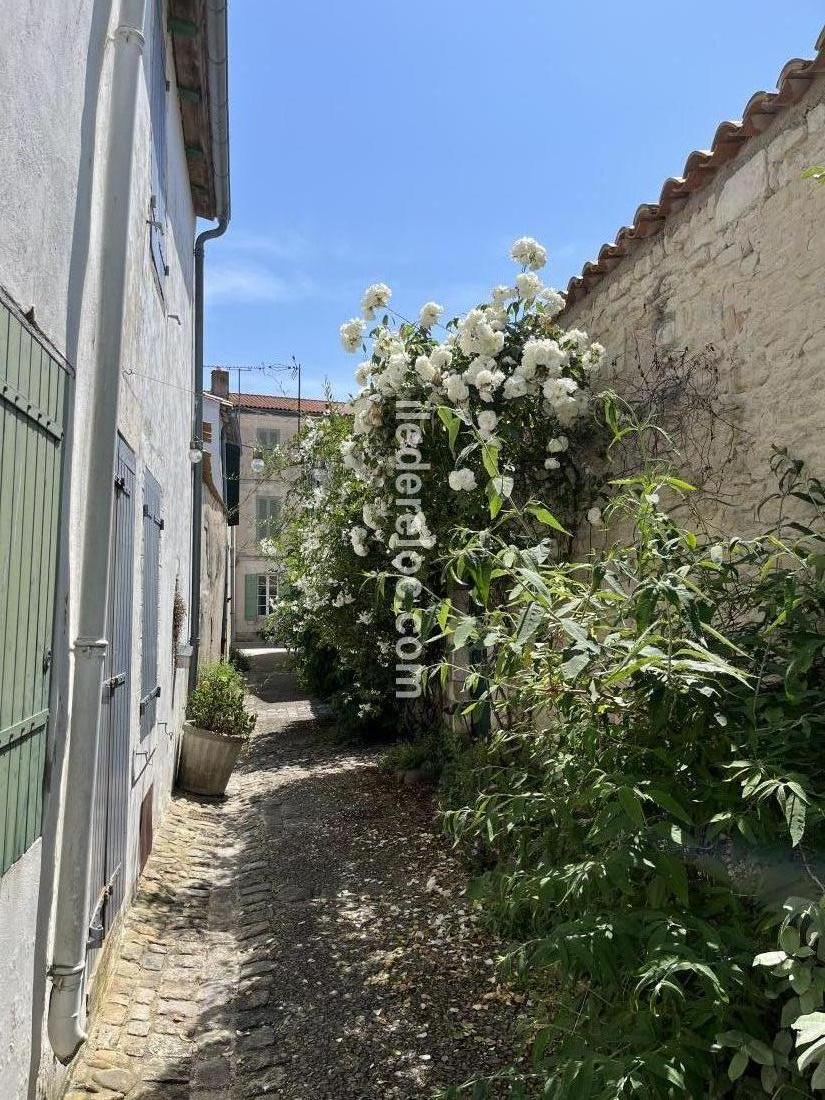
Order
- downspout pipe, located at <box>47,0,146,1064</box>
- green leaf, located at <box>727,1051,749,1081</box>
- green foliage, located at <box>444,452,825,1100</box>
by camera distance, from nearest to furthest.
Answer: green leaf, located at <box>727,1051,749,1081</box> → green foliage, located at <box>444,452,825,1100</box> → downspout pipe, located at <box>47,0,146,1064</box>

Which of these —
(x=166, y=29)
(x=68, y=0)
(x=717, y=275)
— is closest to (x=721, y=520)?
(x=717, y=275)

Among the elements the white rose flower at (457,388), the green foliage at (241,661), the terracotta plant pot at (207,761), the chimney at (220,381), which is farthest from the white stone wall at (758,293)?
the chimney at (220,381)

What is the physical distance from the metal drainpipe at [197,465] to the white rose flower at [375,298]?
264 centimetres

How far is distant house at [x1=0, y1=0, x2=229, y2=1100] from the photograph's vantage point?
1.92 metres

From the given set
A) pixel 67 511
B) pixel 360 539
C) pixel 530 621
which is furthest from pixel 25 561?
pixel 360 539

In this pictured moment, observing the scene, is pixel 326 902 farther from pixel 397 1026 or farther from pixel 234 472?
pixel 234 472

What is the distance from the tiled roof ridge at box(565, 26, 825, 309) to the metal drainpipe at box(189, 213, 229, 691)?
406 centimetres

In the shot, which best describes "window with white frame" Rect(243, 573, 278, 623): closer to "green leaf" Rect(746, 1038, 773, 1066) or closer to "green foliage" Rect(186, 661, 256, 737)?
"green foliage" Rect(186, 661, 256, 737)

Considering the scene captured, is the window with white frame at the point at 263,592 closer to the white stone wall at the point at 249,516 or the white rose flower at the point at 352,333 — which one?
the white stone wall at the point at 249,516

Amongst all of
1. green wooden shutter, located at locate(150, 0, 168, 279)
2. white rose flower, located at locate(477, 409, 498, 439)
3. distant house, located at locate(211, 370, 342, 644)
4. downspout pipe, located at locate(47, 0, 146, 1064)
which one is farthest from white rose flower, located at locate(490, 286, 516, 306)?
distant house, located at locate(211, 370, 342, 644)

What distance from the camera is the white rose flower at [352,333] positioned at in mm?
5801

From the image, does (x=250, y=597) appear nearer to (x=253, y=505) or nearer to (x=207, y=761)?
(x=253, y=505)

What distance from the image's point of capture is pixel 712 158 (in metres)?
3.84

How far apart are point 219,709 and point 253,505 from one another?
743 inches
